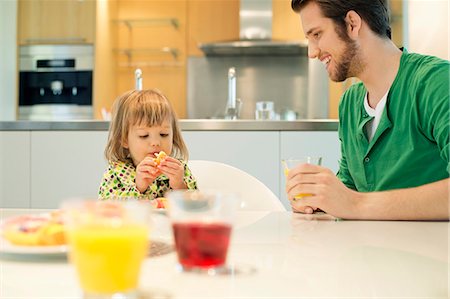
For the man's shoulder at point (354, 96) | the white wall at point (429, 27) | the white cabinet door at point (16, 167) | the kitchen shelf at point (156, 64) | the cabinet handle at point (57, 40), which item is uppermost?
the cabinet handle at point (57, 40)

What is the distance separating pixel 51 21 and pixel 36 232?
15.2 feet

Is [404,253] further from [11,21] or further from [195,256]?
[11,21]

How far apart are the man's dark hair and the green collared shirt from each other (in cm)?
16

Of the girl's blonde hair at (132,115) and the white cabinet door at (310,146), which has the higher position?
the girl's blonde hair at (132,115)

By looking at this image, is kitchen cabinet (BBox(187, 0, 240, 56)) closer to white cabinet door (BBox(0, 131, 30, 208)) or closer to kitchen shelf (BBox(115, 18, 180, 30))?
kitchen shelf (BBox(115, 18, 180, 30))

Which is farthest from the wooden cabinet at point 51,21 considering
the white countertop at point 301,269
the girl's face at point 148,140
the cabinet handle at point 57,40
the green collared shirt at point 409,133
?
the white countertop at point 301,269

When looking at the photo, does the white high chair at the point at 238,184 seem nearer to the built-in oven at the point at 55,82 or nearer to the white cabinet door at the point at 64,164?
the white cabinet door at the point at 64,164

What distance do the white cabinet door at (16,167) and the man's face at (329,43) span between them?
179 cm

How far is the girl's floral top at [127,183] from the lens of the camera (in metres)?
1.73

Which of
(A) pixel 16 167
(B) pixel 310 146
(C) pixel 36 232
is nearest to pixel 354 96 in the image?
(B) pixel 310 146

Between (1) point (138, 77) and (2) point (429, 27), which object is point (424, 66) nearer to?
(2) point (429, 27)

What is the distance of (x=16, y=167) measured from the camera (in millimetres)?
2945

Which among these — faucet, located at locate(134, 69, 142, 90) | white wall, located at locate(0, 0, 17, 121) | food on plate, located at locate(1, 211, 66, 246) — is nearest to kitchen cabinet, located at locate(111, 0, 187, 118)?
white wall, located at locate(0, 0, 17, 121)

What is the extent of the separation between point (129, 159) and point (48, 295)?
1372 millimetres
